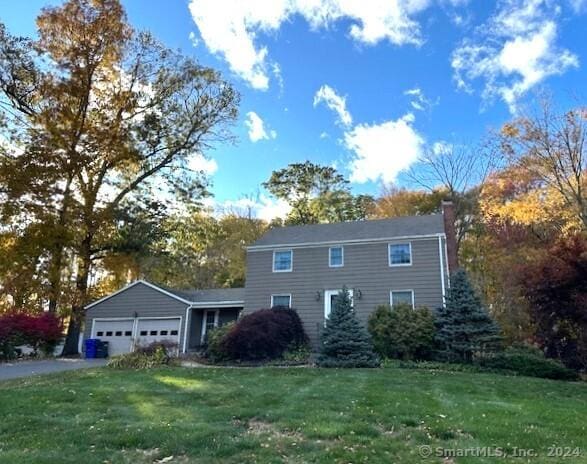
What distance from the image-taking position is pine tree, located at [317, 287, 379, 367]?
14.7 m

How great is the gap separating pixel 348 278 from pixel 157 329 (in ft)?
32.7

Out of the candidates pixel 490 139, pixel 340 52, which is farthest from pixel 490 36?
pixel 340 52

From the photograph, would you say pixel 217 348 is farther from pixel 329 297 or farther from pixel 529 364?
pixel 529 364

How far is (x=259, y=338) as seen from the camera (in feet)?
55.1

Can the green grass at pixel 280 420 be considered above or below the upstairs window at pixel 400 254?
below

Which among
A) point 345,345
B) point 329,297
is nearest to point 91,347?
point 329,297

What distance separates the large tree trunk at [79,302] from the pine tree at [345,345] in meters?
14.3

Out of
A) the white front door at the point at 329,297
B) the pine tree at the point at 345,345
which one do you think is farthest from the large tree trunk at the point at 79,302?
the pine tree at the point at 345,345

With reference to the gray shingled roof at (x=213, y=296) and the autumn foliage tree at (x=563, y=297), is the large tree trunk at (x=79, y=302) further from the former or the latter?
the autumn foliage tree at (x=563, y=297)

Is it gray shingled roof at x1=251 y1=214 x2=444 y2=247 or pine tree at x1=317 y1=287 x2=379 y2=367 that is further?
gray shingled roof at x1=251 y1=214 x2=444 y2=247

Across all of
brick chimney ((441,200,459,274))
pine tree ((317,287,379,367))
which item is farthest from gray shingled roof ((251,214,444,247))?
pine tree ((317,287,379,367))

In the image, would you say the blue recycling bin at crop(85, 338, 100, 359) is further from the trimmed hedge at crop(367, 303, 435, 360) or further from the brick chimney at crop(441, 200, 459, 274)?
the brick chimney at crop(441, 200, 459, 274)

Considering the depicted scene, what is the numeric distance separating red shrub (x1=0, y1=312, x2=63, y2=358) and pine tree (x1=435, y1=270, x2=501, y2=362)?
17.4 meters

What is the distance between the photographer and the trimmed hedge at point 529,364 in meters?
13.3
